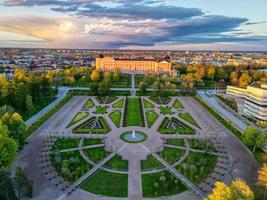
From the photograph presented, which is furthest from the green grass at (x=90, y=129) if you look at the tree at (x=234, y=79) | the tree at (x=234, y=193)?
the tree at (x=234, y=79)

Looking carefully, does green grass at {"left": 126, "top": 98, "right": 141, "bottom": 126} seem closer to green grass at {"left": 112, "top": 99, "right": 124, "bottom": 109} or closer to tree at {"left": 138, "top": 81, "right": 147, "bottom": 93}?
green grass at {"left": 112, "top": 99, "right": 124, "bottom": 109}

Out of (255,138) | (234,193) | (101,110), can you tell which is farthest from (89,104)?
(234,193)

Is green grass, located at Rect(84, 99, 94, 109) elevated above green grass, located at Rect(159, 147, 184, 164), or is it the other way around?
green grass, located at Rect(84, 99, 94, 109)

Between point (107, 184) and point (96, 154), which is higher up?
point (96, 154)

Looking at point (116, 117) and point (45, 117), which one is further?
point (116, 117)

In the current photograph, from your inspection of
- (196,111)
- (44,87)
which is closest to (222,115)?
(196,111)

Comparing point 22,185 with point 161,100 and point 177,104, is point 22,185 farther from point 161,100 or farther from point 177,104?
point 161,100

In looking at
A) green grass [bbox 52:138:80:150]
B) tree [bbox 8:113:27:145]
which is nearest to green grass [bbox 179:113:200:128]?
green grass [bbox 52:138:80:150]

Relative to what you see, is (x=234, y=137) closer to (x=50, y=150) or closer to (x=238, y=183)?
(x=238, y=183)
